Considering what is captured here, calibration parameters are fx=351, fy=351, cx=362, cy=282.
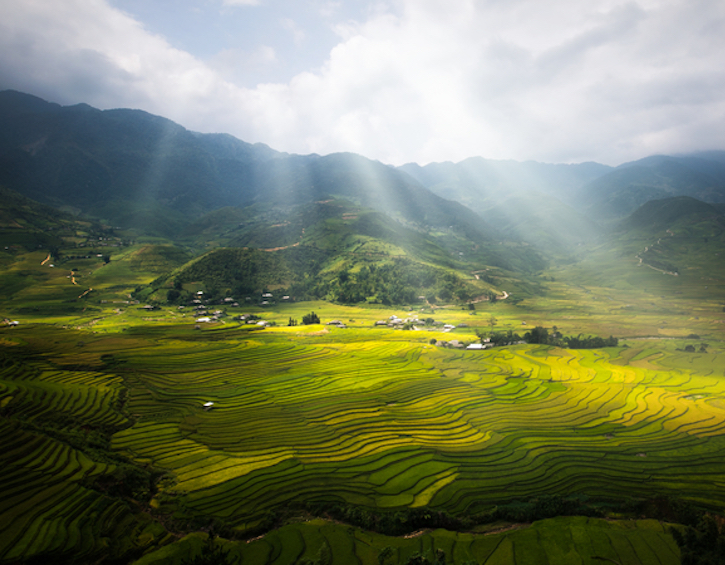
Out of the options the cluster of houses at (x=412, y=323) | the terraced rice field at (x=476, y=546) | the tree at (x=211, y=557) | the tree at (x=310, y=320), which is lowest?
the terraced rice field at (x=476, y=546)

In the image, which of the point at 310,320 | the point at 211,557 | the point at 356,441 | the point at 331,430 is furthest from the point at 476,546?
the point at 310,320

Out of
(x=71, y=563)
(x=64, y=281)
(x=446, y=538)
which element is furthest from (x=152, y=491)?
(x=64, y=281)

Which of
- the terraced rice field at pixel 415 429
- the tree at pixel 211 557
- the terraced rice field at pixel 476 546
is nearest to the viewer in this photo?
the tree at pixel 211 557

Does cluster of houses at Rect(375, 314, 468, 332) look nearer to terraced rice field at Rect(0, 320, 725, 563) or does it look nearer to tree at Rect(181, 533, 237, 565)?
terraced rice field at Rect(0, 320, 725, 563)

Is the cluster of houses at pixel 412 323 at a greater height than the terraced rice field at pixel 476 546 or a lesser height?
greater

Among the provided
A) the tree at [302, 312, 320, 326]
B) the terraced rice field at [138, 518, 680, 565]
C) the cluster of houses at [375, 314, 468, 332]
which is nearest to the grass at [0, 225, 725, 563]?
the terraced rice field at [138, 518, 680, 565]

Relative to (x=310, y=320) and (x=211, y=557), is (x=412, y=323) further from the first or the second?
(x=211, y=557)

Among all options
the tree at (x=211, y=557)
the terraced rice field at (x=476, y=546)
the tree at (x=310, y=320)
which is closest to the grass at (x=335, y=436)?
the terraced rice field at (x=476, y=546)

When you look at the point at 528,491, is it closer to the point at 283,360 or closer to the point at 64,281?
the point at 283,360

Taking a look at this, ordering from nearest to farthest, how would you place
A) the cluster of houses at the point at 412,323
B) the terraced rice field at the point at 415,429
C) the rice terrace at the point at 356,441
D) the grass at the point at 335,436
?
the rice terrace at the point at 356,441
the grass at the point at 335,436
the terraced rice field at the point at 415,429
the cluster of houses at the point at 412,323

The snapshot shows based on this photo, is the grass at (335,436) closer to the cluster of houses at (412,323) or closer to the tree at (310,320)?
the cluster of houses at (412,323)
